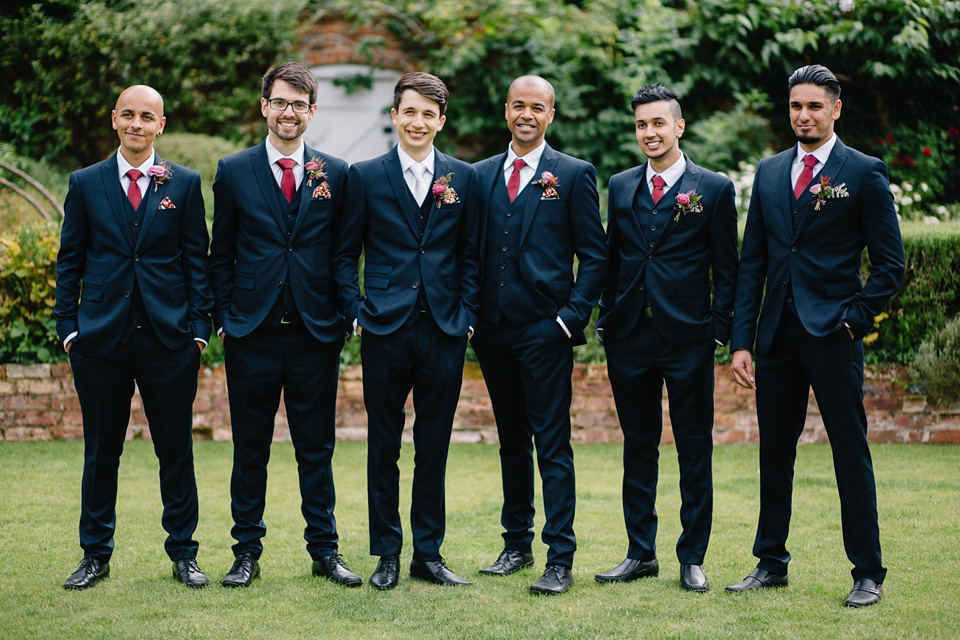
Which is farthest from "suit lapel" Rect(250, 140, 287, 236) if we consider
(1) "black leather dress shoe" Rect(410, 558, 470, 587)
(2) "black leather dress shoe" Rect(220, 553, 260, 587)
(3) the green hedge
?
(3) the green hedge

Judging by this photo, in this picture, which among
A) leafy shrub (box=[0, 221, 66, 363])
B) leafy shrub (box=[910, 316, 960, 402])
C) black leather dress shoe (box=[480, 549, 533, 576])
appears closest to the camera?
black leather dress shoe (box=[480, 549, 533, 576])

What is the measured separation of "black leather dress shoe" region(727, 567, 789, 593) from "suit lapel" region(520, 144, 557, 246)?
1.87m

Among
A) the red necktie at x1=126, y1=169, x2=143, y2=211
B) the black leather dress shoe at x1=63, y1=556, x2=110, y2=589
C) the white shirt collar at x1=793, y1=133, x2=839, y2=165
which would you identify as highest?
the white shirt collar at x1=793, y1=133, x2=839, y2=165

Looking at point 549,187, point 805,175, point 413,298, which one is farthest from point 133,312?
point 805,175

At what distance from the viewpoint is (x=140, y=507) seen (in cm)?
622

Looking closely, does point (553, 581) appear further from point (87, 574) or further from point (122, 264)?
point (122, 264)

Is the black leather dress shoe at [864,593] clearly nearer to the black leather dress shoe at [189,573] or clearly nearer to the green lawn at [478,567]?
the green lawn at [478,567]

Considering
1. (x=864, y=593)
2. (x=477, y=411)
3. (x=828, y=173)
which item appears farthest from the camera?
(x=477, y=411)

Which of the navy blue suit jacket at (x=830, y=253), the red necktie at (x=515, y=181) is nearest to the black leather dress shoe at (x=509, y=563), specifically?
the navy blue suit jacket at (x=830, y=253)

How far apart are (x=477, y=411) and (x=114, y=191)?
4.24 meters

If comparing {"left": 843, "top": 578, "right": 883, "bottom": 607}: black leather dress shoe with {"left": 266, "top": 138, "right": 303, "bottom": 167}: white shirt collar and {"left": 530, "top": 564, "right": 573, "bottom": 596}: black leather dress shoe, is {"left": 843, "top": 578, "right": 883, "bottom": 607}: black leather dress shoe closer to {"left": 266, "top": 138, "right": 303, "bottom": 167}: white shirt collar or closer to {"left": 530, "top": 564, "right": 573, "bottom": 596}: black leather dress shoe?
{"left": 530, "top": 564, "right": 573, "bottom": 596}: black leather dress shoe

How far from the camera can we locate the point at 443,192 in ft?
15.2

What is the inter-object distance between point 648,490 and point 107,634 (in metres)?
2.49

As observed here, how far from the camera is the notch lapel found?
4.59 metres
